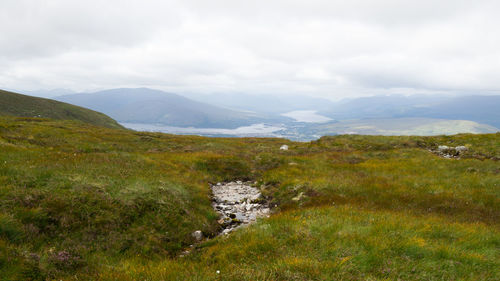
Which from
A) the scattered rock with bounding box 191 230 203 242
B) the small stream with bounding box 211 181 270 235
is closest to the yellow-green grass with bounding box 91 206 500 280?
the scattered rock with bounding box 191 230 203 242

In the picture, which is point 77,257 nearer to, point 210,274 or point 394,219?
point 210,274

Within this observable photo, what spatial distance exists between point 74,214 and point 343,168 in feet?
63.6

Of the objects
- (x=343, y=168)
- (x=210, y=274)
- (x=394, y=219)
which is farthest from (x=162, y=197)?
(x=343, y=168)

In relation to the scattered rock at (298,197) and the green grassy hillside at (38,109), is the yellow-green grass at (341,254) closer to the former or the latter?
the scattered rock at (298,197)

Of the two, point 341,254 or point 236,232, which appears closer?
point 341,254

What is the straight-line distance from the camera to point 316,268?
19.3 ft

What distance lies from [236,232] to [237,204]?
5.54 meters

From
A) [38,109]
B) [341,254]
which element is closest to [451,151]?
[341,254]

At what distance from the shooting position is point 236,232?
8.95 meters

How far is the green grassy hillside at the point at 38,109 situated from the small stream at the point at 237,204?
13834cm

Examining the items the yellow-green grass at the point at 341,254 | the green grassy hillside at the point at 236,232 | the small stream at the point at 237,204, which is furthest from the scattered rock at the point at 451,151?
the small stream at the point at 237,204

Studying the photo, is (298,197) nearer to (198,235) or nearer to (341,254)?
(198,235)

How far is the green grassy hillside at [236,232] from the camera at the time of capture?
20.7 ft

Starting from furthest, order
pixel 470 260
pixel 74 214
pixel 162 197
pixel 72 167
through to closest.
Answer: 1. pixel 72 167
2. pixel 162 197
3. pixel 74 214
4. pixel 470 260
